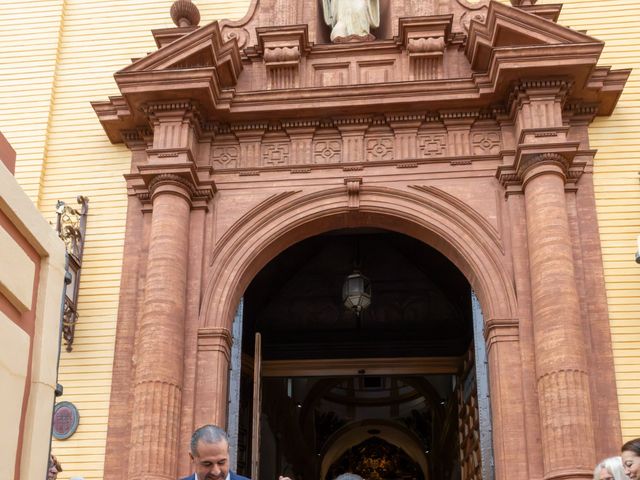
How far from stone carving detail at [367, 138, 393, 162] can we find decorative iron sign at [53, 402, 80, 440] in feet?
17.2

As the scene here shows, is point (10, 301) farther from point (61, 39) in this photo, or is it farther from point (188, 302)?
→ point (61, 39)

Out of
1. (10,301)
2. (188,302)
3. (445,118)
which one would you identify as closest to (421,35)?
(445,118)

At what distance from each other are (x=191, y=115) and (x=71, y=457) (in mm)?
4837

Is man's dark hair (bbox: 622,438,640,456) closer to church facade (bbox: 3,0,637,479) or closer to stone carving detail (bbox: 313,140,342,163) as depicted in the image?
church facade (bbox: 3,0,637,479)

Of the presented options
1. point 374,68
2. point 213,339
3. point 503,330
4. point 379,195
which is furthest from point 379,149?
point 213,339

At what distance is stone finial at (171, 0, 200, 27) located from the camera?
14.2 metres

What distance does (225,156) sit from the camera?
45.0 ft

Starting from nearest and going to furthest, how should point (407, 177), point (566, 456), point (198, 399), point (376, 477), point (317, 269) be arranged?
1. point (566, 456)
2. point (198, 399)
3. point (407, 177)
4. point (317, 269)
5. point (376, 477)

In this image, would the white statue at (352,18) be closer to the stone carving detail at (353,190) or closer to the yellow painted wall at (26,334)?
the stone carving detail at (353,190)

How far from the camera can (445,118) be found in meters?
13.5

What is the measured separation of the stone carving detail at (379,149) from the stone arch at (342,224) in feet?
1.61

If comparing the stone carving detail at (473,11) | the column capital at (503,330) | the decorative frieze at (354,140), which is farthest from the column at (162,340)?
the stone carving detail at (473,11)

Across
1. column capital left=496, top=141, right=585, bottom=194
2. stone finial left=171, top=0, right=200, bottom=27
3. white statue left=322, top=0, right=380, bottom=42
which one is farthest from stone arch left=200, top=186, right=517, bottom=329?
stone finial left=171, top=0, right=200, bottom=27

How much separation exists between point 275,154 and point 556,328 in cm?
464
